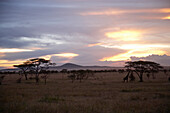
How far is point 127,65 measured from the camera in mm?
42500

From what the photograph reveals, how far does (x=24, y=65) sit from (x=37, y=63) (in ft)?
36.7

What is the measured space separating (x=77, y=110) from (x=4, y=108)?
4813 mm

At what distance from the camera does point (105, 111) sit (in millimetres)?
10164

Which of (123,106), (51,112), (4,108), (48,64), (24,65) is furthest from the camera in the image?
(24,65)

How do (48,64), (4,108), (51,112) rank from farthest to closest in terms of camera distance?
(48,64), (4,108), (51,112)

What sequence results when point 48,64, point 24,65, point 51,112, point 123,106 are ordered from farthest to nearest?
point 24,65, point 48,64, point 123,106, point 51,112

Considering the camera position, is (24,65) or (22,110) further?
(24,65)

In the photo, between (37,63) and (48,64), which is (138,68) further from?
(37,63)

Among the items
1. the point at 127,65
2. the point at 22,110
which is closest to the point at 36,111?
the point at 22,110

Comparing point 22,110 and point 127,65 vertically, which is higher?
point 127,65

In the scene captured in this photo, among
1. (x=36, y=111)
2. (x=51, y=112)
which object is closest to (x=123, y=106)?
(x=51, y=112)

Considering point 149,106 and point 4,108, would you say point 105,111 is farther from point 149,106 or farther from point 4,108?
point 4,108

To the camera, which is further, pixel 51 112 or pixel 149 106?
pixel 149 106

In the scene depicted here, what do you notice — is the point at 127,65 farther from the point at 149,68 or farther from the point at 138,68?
the point at 149,68
